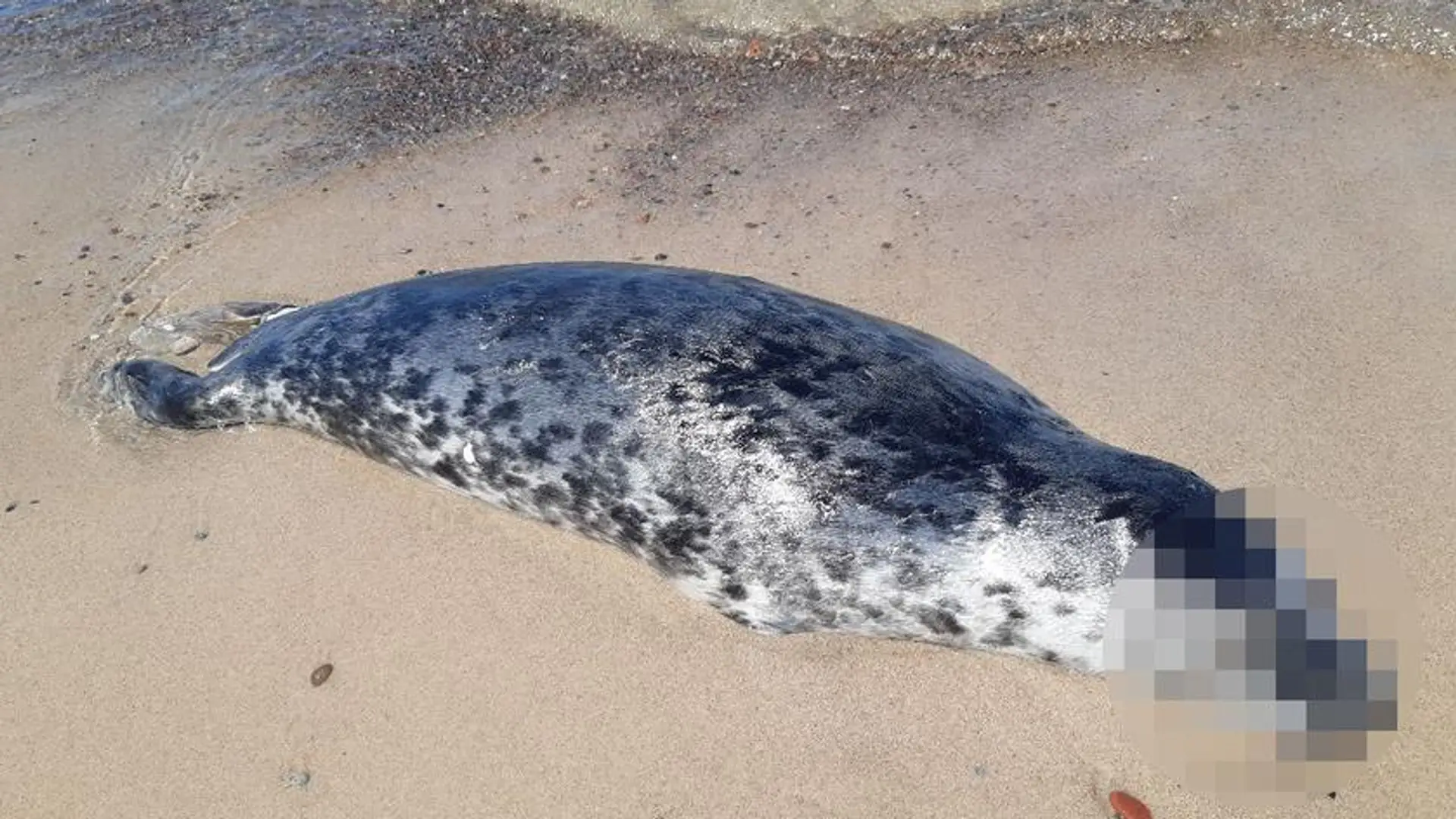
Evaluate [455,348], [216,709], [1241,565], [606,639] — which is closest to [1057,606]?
[1241,565]

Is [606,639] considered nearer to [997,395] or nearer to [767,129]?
[997,395]

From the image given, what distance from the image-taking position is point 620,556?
3426mm

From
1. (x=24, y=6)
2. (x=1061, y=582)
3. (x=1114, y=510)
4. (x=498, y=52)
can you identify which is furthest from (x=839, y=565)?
(x=24, y=6)

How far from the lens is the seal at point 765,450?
112 inches

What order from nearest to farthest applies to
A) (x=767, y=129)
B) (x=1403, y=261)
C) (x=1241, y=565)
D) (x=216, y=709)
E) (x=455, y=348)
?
(x=1241, y=565) < (x=216, y=709) < (x=455, y=348) < (x=1403, y=261) < (x=767, y=129)

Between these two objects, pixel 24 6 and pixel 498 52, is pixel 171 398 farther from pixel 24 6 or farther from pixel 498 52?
pixel 24 6

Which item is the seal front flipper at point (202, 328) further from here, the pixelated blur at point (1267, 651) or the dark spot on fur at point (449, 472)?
the pixelated blur at point (1267, 651)

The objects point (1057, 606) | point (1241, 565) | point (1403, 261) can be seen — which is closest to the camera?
point (1241, 565)

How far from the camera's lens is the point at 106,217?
17.2 feet

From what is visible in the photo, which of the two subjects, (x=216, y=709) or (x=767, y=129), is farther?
(x=767, y=129)

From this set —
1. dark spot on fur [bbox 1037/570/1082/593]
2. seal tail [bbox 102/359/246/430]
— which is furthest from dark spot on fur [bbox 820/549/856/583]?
seal tail [bbox 102/359/246/430]

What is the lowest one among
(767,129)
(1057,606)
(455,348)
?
(1057,606)

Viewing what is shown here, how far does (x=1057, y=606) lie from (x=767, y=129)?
3364 millimetres

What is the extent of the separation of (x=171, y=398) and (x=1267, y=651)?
3627mm
